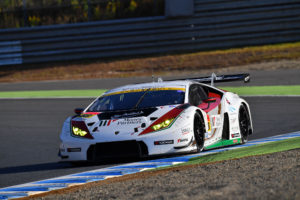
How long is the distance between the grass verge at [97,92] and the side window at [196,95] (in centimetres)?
655

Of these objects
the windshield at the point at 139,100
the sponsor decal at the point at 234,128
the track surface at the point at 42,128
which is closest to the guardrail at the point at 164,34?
the track surface at the point at 42,128

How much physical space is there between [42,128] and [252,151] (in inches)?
236

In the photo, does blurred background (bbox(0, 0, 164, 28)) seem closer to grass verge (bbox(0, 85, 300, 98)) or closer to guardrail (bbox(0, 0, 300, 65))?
guardrail (bbox(0, 0, 300, 65))

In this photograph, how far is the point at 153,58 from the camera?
2441 cm

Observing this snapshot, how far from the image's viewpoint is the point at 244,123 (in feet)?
34.8

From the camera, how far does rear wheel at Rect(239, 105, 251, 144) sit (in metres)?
10.4

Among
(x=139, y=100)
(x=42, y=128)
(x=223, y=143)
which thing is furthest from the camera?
(x=42, y=128)

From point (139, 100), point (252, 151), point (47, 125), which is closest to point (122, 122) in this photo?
point (139, 100)

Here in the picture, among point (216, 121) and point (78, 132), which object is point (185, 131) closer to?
point (216, 121)

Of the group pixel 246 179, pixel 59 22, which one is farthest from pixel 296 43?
pixel 246 179

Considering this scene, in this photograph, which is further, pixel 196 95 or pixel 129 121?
pixel 196 95

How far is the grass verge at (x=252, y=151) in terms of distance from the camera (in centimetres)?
793

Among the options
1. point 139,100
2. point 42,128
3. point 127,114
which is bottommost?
point 42,128

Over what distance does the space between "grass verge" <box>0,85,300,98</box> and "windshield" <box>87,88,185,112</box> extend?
7455 millimetres
